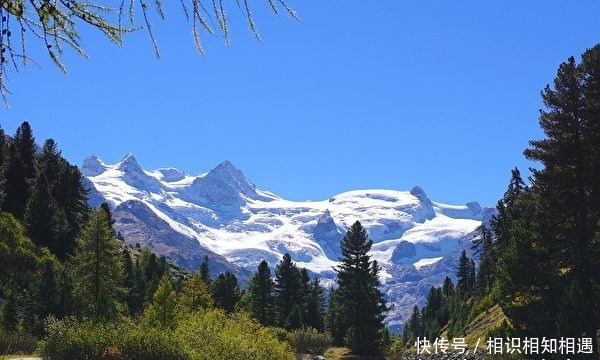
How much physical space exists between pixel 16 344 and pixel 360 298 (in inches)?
1599

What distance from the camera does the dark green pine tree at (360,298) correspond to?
2657 inches

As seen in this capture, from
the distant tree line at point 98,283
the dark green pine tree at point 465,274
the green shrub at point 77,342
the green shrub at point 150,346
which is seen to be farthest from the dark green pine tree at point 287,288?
the green shrub at point 77,342

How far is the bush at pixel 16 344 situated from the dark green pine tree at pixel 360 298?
126 ft

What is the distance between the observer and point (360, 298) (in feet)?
224

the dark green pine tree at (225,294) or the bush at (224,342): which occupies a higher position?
the dark green pine tree at (225,294)

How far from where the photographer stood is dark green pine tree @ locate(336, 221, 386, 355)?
67.5 meters

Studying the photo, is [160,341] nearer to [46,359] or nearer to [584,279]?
[46,359]

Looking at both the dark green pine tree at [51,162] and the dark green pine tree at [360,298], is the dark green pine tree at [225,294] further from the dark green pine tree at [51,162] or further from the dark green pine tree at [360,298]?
the dark green pine tree at [51,162]

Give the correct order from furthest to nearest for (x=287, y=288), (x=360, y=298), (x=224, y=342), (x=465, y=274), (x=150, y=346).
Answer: (x=465, y=274) < (x=287, y=288) < (x=360, y=298) < (x=224, y=342) < (x=150, y=346)

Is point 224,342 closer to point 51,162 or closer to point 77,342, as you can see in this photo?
point 77,342

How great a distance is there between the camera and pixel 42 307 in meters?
50.6

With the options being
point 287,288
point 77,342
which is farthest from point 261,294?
point 77,342

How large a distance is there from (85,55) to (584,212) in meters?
33.1

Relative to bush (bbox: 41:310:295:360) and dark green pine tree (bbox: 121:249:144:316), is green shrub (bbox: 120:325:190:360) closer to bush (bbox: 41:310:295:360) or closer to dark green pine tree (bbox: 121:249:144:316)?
bush (bbox: 41:310:295:360)
